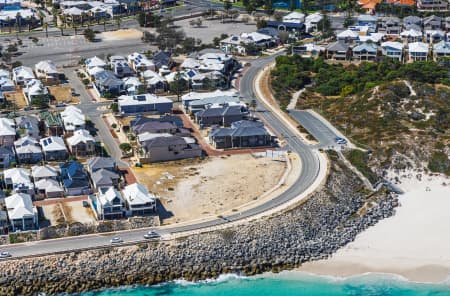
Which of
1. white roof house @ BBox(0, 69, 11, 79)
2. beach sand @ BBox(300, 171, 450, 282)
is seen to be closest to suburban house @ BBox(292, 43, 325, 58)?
white roof house @ BBox(0, 69, 11, 79)

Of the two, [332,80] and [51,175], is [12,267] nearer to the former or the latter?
[51,175]

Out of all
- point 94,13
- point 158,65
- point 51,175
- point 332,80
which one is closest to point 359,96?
point 332,80

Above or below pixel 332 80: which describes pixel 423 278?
below

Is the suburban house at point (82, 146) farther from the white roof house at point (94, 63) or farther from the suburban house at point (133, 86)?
the white roof house at point (94, 63)

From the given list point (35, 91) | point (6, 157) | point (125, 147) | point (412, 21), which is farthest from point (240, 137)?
point (412, 21)

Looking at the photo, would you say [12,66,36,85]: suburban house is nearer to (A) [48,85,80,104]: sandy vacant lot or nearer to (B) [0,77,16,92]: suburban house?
(B) [0,77,16,92]: suburban house

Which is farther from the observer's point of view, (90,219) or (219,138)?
(219,138)
